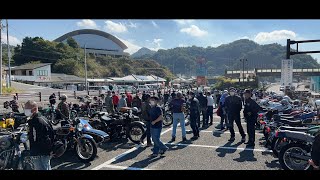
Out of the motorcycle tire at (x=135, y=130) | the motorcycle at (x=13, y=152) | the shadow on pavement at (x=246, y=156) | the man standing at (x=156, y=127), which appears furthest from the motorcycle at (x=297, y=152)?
the motorcycle at (x=13, y=152)

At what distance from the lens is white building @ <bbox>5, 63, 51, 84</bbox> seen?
171 feet

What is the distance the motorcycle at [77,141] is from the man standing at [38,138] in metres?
1.98

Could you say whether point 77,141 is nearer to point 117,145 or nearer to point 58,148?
point 58,148

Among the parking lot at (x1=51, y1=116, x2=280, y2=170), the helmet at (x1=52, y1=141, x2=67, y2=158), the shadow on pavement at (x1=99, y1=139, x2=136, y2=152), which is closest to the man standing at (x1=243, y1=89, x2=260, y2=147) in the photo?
the parking lot at (x1=51, y1=116, x2=280, y2=170)

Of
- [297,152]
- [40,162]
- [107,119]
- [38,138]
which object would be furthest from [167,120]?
[38,138]

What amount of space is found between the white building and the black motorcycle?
48.3m

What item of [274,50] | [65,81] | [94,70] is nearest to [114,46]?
[94,70]

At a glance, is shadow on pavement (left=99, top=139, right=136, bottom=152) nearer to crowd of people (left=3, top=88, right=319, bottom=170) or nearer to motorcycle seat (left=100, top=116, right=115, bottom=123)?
crowd of people (left=3, top=88, right=319, bottom=170)

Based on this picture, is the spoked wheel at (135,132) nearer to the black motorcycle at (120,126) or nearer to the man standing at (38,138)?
the black motorcycle at (120,126)

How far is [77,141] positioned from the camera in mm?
6625

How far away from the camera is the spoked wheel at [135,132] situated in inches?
337
